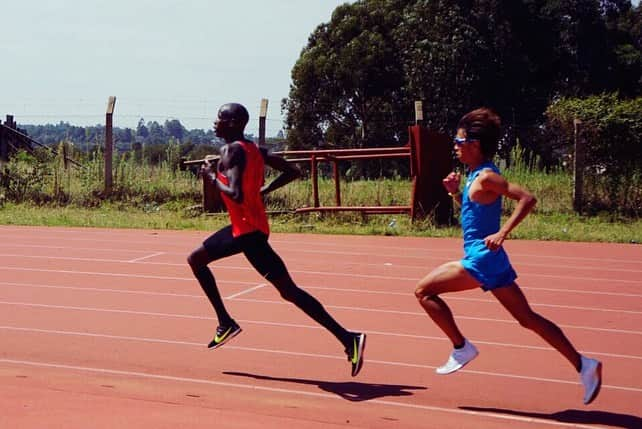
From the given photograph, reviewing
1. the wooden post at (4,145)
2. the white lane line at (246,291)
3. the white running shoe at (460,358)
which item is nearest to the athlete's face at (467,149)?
the white running shoe at (460,358)

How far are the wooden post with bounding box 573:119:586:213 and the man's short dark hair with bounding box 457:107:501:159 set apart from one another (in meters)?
12.7

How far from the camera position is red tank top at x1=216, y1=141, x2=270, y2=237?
6012mm

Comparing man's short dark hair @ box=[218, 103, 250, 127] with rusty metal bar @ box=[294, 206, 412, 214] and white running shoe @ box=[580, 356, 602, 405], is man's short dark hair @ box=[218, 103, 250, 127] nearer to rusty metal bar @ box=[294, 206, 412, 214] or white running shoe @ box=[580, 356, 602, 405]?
white running shoe @ box=[580, 356, 602, 405]

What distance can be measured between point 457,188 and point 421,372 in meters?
1.48

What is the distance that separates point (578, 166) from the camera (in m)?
17.6

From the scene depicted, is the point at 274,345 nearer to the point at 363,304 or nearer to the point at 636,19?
the point at 363,304

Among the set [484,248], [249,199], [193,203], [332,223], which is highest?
[249,199]

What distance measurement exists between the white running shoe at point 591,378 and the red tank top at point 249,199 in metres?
2.10

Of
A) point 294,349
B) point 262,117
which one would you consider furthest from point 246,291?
point 262,117

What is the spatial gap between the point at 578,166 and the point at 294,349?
1184 cm

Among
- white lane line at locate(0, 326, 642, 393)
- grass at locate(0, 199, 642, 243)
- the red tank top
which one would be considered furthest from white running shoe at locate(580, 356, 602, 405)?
grass at locate(0, 199, 642, 243)

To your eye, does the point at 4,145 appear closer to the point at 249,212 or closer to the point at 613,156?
the point at 613,156

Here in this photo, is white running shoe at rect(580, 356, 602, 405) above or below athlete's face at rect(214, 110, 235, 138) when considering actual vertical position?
below

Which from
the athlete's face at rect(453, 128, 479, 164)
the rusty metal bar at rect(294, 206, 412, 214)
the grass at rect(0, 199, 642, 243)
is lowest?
the grass at rect(0, 199, 642, 243)
